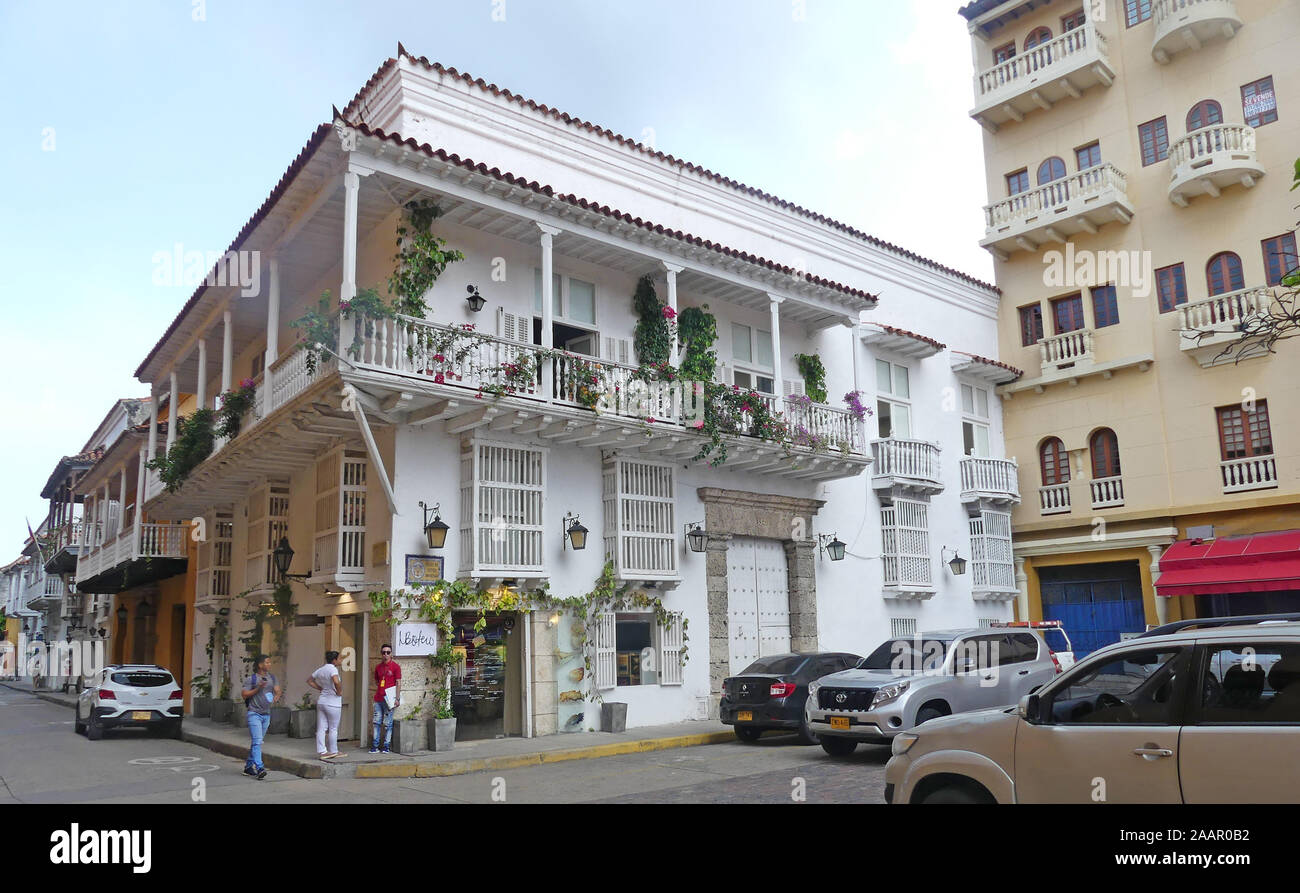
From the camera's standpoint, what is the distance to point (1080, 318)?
81.1ft

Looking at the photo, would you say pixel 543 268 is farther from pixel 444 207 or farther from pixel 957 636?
pixel 957 636

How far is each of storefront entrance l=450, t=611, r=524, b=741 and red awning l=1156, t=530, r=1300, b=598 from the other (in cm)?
1407

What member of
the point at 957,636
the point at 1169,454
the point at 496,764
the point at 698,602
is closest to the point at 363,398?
the point at 496,764

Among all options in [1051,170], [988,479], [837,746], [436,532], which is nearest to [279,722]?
[436,532]

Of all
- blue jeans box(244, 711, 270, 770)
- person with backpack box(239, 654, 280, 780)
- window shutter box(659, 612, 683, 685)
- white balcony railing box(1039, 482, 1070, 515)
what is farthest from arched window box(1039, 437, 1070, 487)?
blue jeans box(244, 711, 270, 770)

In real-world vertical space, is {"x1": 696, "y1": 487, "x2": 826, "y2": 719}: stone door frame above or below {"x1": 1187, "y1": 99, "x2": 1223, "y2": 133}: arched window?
below

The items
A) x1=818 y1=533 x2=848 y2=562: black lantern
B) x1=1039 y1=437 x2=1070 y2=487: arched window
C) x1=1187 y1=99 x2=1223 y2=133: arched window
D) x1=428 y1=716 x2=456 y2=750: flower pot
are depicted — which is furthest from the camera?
x1=1039 y1=437 x2=1070 y2=487: arched window

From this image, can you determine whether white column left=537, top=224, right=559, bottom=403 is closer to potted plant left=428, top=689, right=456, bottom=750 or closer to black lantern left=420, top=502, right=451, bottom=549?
black lantern left=420, top=502, right=451, bottom=549

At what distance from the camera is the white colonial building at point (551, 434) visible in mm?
14852

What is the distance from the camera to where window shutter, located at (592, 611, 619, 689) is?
648 inches

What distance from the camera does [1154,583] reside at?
22.2m

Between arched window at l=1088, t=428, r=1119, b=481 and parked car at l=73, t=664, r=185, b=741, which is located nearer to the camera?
parked car at l=73, t=664, r=185, b=741

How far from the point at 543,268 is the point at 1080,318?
15.2 meters

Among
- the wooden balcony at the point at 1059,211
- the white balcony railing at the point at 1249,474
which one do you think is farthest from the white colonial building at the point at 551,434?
the white balcony railing at the point at 1249,474
